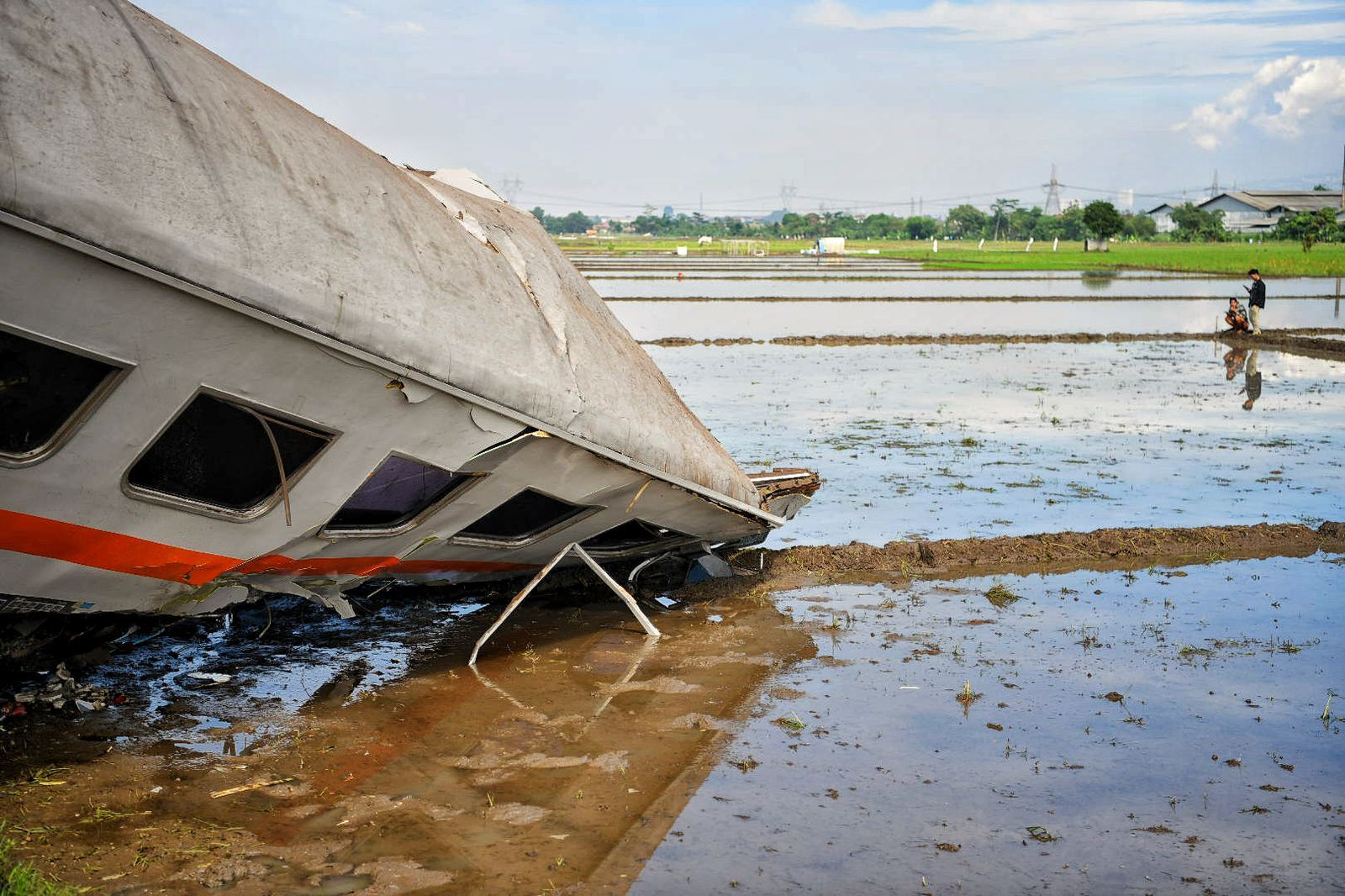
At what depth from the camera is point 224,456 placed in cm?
648

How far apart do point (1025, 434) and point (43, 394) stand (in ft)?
45.8

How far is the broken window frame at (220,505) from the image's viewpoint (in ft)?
19.9

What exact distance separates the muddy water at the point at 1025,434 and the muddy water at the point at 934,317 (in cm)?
562

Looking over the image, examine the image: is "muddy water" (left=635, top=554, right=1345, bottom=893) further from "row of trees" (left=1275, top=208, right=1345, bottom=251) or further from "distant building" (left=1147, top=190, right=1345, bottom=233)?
"distant building" (left=1147, top=190, right=1345, bottom=233)

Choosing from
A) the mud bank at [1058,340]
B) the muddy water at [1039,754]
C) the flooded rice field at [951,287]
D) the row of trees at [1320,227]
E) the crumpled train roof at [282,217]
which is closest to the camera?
the crumpled train roof at [282,217]

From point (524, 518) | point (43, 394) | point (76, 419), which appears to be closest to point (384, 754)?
point (524, 518)

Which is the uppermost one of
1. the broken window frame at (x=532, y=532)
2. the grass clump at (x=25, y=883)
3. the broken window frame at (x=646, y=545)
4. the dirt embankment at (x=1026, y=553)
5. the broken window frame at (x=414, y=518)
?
the broken window frame at (x=414, y=518)

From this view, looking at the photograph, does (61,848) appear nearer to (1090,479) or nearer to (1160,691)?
(1160,691)

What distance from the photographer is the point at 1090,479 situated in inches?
555

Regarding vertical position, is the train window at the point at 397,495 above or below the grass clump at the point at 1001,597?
above

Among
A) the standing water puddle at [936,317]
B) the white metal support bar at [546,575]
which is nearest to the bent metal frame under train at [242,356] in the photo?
the white metal support bar at [546,575]

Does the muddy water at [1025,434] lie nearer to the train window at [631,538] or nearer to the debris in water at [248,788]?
the train window at [631,538]

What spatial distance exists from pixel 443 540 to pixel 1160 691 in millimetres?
4591

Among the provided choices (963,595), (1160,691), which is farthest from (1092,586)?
(1160,691)
